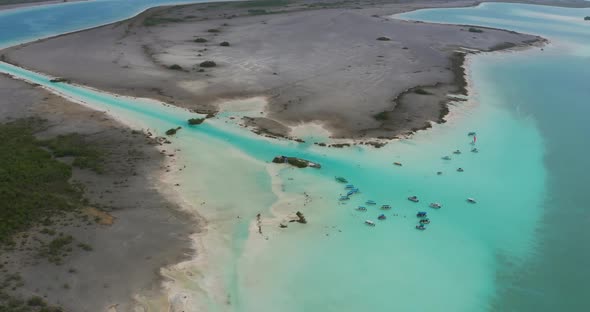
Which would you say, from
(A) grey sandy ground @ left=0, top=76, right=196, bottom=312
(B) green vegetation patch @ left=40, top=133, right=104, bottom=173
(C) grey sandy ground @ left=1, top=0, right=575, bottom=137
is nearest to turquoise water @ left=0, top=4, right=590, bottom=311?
(A) grey sandy ground @ left=0, top=76, right=196, bottom=312

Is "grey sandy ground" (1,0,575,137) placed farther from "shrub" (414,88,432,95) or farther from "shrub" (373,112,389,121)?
"shrub" (414,88,432,95)

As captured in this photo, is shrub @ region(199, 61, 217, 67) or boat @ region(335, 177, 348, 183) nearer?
boat @ region(335, 177, 348, 183)

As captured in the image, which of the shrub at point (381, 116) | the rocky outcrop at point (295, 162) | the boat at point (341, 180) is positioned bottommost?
the boat at point (341, 180)

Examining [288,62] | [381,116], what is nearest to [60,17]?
[288,62]

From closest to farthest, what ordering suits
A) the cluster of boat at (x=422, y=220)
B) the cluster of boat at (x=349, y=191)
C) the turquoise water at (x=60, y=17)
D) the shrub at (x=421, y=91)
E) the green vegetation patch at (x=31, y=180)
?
the green vegetation patch at (x=31, y=180) → the cluster of boat at (x=422, y=220) → the cluster of boat at (x=349, y=191) → the shrub at (x=421, y=91) → the turquoise water at (x=60, y=17)

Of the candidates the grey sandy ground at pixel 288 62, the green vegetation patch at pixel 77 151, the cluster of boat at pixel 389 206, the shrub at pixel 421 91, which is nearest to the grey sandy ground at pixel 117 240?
the green vegetation patch at pixel 77 151

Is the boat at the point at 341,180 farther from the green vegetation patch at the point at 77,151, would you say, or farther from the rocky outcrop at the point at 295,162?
the green vegetation patch at the point at 77,151
